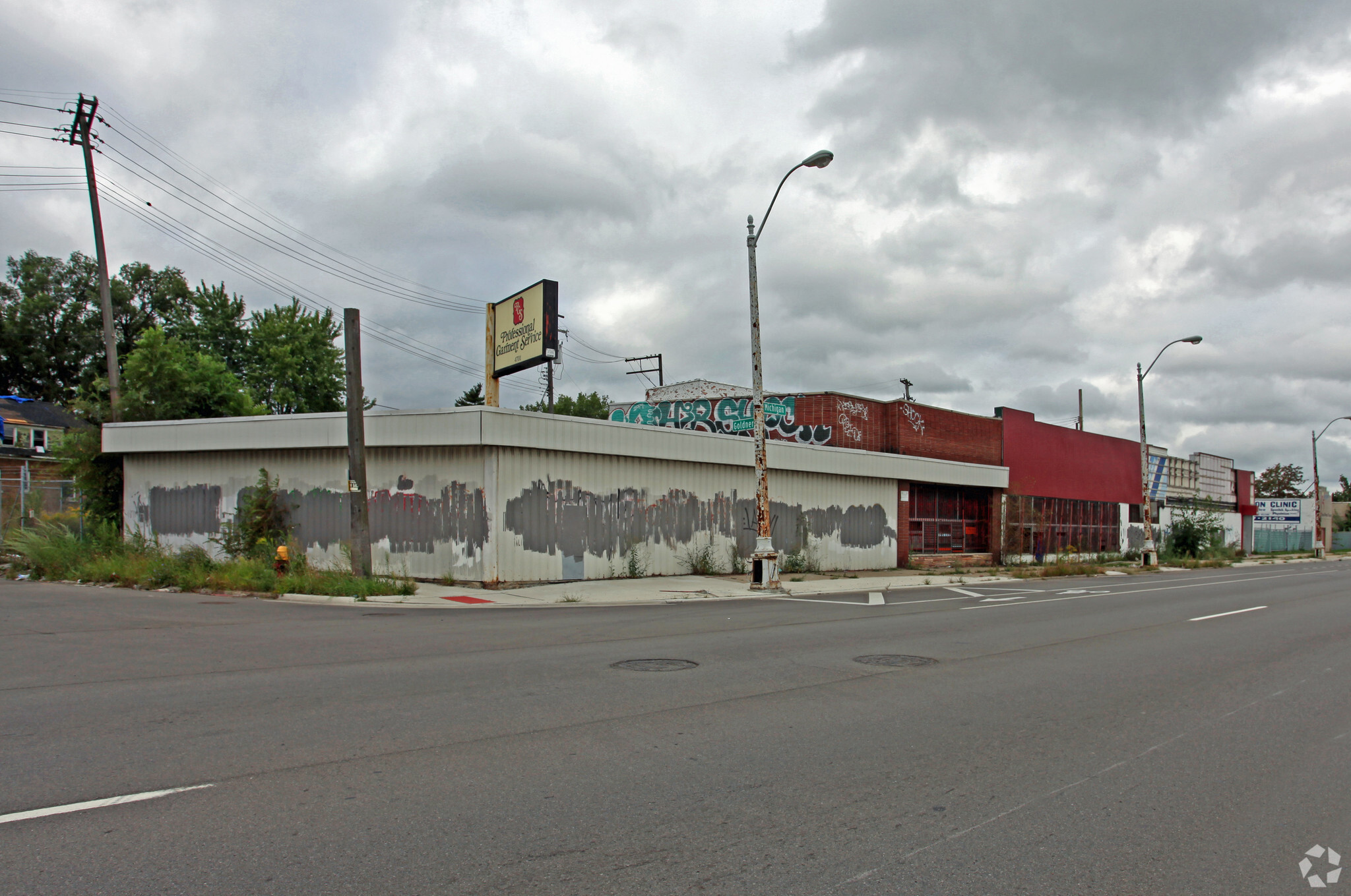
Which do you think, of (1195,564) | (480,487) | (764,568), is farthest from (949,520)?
(480,487)

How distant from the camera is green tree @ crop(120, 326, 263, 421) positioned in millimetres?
26578

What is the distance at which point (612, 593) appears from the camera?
18609 millimetres

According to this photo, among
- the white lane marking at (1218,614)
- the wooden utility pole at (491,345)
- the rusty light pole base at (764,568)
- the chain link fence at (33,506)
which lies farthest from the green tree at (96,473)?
the white lane marking at (1218,614)

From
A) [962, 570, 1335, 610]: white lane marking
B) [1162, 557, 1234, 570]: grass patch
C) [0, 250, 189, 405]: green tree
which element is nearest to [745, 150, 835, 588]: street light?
[962, 570, 1335, 610]: white lane marking

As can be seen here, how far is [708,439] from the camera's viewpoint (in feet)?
77.7

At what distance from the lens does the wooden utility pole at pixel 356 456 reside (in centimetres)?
1780

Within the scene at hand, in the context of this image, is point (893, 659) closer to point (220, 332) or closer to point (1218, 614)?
point (1218, 614)

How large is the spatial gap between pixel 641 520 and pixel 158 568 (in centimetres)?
1093

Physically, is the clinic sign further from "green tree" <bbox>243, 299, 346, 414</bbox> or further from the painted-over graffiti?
"green tree" <bbox>243, 299, 346, 414</bbox>

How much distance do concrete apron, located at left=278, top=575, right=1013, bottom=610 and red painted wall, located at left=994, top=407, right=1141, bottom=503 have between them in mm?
16888

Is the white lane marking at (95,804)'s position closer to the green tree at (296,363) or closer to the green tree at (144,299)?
the green tree at (296,363)

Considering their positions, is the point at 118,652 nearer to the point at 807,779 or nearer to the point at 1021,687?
the point at 807,779

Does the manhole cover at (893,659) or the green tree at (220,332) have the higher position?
the green tree at (220,332)

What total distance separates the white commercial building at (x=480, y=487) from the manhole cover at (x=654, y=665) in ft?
32.7
